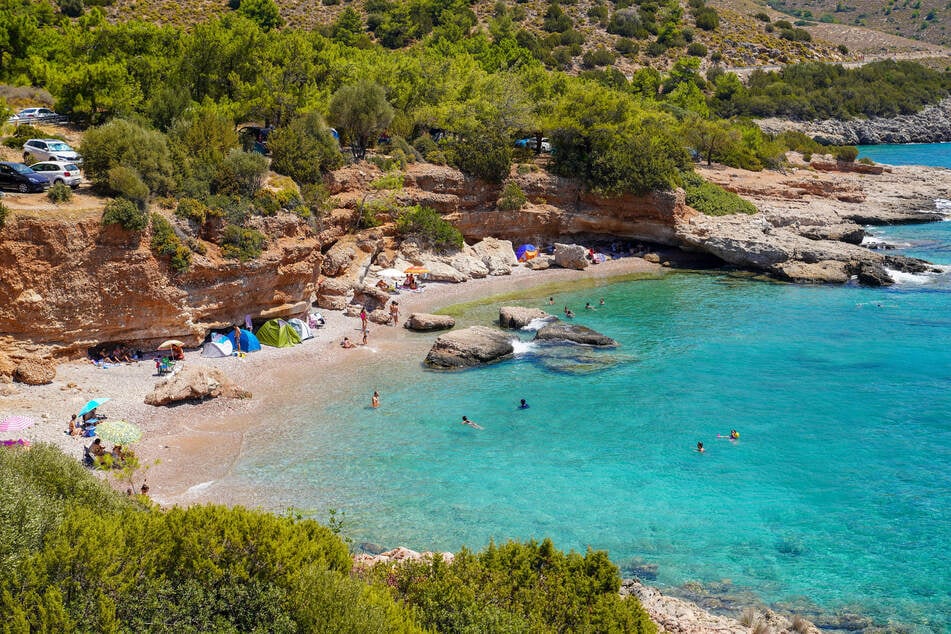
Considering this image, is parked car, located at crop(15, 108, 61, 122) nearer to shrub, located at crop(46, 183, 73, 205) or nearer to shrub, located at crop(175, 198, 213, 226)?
shrub, located at crop(46, 183, 73, 205)

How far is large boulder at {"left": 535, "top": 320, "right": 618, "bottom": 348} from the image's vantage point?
128 ft

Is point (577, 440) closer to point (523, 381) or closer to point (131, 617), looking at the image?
point (523, 381)

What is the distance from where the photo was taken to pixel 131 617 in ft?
40.7

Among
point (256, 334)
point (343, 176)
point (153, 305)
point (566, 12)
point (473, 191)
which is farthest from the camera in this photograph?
point (566, 12)

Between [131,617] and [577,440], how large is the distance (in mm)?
19210

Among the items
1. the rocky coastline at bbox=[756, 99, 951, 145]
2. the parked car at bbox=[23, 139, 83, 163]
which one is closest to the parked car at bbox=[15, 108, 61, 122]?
the parked car at bbox=[23, 139, 83, 163]

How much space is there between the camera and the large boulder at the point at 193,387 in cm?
2969

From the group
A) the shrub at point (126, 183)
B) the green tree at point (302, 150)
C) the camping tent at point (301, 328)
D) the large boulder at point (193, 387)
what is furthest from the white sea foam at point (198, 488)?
the green tree at point (302, 150)

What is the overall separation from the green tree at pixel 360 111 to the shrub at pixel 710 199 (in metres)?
25.3

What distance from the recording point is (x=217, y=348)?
3550cm

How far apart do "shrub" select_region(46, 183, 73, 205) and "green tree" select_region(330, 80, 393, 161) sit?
863 inches

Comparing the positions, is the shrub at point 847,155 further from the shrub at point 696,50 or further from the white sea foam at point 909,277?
the shrub at point 696,50

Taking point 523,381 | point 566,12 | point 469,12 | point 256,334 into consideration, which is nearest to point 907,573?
point 523,381

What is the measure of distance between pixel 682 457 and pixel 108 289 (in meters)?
25.4
